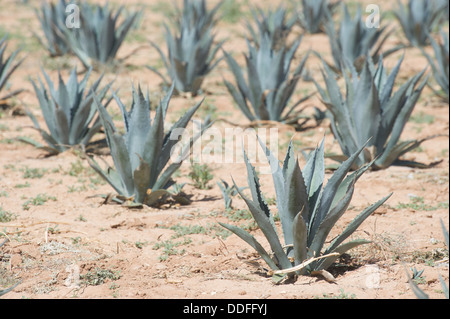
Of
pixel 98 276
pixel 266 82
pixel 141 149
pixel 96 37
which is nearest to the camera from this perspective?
pixel 98 276

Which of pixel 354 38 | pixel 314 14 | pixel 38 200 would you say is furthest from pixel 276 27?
pixel 38 200

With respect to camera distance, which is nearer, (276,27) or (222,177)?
(222,177)

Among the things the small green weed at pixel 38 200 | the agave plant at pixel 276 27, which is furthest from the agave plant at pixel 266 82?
the small green weed at pixel 38 200

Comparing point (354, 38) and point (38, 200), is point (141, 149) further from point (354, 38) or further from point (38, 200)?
point (354, 38)

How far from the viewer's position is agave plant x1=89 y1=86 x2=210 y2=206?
4.13 metres

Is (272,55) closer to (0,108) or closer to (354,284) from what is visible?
(0,108)

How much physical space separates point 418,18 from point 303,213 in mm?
6096

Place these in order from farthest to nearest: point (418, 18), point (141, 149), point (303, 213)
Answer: point (418, 18), point (141, 149), point (303, 213)

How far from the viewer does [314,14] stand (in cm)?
912

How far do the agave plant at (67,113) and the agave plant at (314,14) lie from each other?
15.2 feet

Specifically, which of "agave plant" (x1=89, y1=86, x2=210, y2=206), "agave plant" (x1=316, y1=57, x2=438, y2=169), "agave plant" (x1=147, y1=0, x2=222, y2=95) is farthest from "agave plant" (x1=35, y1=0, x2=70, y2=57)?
"agave plant" (x1=316, y1=57, x2=438, y2=169)

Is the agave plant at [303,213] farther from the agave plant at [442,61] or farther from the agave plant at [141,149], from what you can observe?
the agave plant at [442,61]

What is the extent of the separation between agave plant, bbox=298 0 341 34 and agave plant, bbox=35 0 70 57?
10.7 feet

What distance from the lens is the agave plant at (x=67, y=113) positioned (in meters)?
5.20
